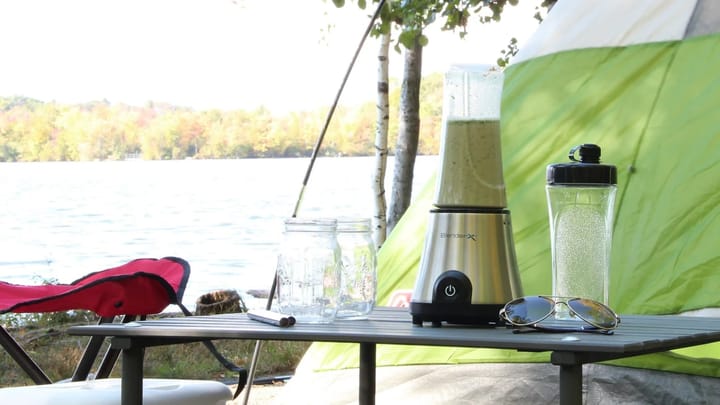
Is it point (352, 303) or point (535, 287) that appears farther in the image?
point (535, 287)

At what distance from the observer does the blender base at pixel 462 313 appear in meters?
1.56

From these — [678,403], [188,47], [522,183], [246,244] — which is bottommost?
[246,244]

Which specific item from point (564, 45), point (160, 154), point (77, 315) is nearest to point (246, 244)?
point (160, 154)

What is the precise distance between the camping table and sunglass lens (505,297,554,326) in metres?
0.02

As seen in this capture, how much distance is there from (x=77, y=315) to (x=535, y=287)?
5.33 meters

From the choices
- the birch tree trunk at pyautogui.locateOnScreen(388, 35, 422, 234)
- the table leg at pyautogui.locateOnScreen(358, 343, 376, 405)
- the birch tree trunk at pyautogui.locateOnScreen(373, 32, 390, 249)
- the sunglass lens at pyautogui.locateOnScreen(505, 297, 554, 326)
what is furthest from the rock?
the sunglass lens at pyautogui.locateOnScreen(505, 297, 554, 326)

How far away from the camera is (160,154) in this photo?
18.2 m

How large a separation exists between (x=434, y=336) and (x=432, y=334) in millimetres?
34

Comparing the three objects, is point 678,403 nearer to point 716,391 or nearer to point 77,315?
point 716,391

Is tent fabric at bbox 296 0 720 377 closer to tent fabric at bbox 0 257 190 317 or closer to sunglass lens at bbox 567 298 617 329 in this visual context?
tent fabric at bbox 0 257 190 317

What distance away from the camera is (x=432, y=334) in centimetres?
143

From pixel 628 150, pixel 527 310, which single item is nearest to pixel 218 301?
pixel 628 150

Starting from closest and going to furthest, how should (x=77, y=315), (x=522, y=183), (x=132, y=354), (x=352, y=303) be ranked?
1. (x=132, y=354)
2. (x=352, y=303)
3. (x=522, y=183)
4. (x=77, y=315)

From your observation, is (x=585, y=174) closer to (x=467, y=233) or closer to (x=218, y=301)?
(x=467, y=233)
